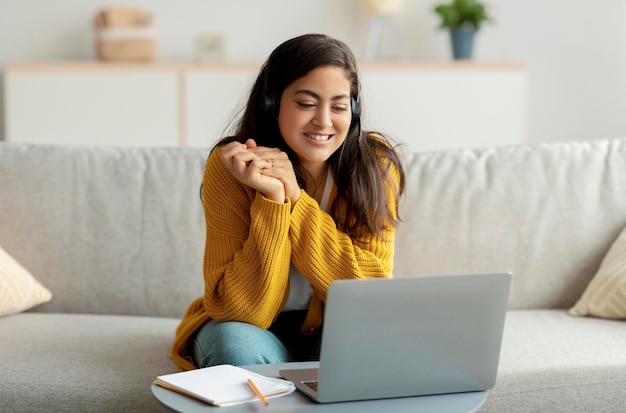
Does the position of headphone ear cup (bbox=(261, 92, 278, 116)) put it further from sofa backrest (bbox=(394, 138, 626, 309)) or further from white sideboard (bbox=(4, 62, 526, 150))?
white sideboard (bbox=(4, 62, 526, 150))

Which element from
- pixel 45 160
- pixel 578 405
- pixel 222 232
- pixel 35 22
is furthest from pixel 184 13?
pixel 578 405

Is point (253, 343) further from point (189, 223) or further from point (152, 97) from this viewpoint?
point (152, 97)

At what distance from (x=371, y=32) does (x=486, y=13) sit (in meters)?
0.54

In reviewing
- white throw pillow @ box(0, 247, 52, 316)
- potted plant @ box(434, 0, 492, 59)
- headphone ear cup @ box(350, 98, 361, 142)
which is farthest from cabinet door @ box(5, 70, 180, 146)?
headphone ear cup @ box(350, 98, 361, 142)

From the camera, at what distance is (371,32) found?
430 centimetres

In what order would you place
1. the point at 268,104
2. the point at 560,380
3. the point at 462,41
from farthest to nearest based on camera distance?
the point at 462,41 → the point at 560,380 → the point at 268,104

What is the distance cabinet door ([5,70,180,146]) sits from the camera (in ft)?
12.9

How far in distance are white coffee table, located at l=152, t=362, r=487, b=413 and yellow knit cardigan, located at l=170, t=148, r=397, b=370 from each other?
0.41m

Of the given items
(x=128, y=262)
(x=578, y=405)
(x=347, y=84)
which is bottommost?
(x=578, y=405)

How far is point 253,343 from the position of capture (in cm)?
168

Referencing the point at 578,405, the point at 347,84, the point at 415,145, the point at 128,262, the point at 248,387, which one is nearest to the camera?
the point at 248,387

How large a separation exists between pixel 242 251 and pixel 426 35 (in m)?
2.83

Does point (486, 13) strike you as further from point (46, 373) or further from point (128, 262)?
point (46, 373)

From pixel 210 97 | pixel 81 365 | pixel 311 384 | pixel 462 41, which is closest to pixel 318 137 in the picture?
pixel 311 384
